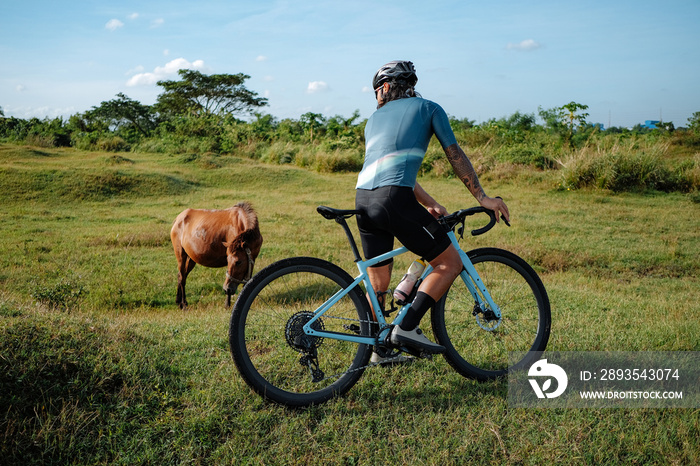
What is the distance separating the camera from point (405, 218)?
9.98ft

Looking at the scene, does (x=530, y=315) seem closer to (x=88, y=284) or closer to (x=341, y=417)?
(x=341, y=417)

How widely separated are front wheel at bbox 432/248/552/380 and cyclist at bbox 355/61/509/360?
0.27m

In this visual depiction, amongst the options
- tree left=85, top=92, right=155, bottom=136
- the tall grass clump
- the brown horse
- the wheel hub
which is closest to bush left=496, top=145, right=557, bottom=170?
the tall grass clump

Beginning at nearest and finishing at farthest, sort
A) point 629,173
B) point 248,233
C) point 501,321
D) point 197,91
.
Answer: point 501,321 < point 248,233 < point 629,173 < point 197,91

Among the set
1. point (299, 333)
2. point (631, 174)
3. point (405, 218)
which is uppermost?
point (631, 174)

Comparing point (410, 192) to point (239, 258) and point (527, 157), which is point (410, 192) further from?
point (527, 157)

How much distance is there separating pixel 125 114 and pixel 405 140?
43.8 meters

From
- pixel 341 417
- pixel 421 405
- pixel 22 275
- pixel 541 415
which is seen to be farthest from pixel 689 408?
pixel 22 275

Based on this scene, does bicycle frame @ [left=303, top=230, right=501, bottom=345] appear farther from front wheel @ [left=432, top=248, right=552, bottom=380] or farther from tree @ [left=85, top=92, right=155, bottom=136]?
tree @ [left=85, top=92, right=155, bottom=136]

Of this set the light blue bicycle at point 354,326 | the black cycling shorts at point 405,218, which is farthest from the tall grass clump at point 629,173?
the black cycling shorts at point 405,218

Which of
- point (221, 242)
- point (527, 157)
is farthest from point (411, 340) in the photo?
point (527, 157)

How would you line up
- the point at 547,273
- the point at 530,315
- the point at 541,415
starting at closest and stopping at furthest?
the point at 541,415 → the point at 530,315 → the point at 547,273

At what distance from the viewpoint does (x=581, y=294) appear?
582 cm

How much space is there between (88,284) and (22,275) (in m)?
1.13
